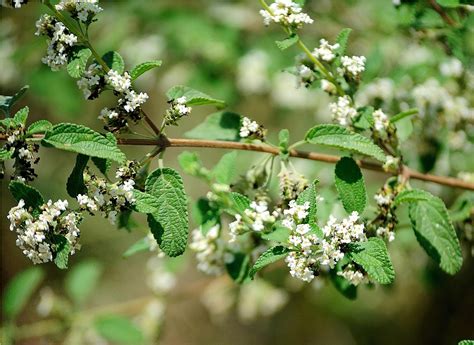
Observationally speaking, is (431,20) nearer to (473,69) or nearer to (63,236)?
(473,69)

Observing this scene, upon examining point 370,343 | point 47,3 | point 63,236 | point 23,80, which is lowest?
point 370,343

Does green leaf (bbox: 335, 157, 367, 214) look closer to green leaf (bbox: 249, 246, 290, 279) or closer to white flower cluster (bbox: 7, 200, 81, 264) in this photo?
green leaf (bbox: 249, 246, 290, 279)

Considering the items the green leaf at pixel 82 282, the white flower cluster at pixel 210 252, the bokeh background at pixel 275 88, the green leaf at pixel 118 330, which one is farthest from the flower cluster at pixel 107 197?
the green leaf at pixel 82 282

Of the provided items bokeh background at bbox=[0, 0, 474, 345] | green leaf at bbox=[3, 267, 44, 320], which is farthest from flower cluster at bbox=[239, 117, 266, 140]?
green leaf at bbox=[3, 267, 44, 320]

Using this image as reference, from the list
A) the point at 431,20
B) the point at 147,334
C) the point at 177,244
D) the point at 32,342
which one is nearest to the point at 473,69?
the point at 431,20

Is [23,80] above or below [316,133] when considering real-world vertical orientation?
below

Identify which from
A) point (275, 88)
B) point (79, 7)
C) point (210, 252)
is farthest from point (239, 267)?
point (275, 88)
